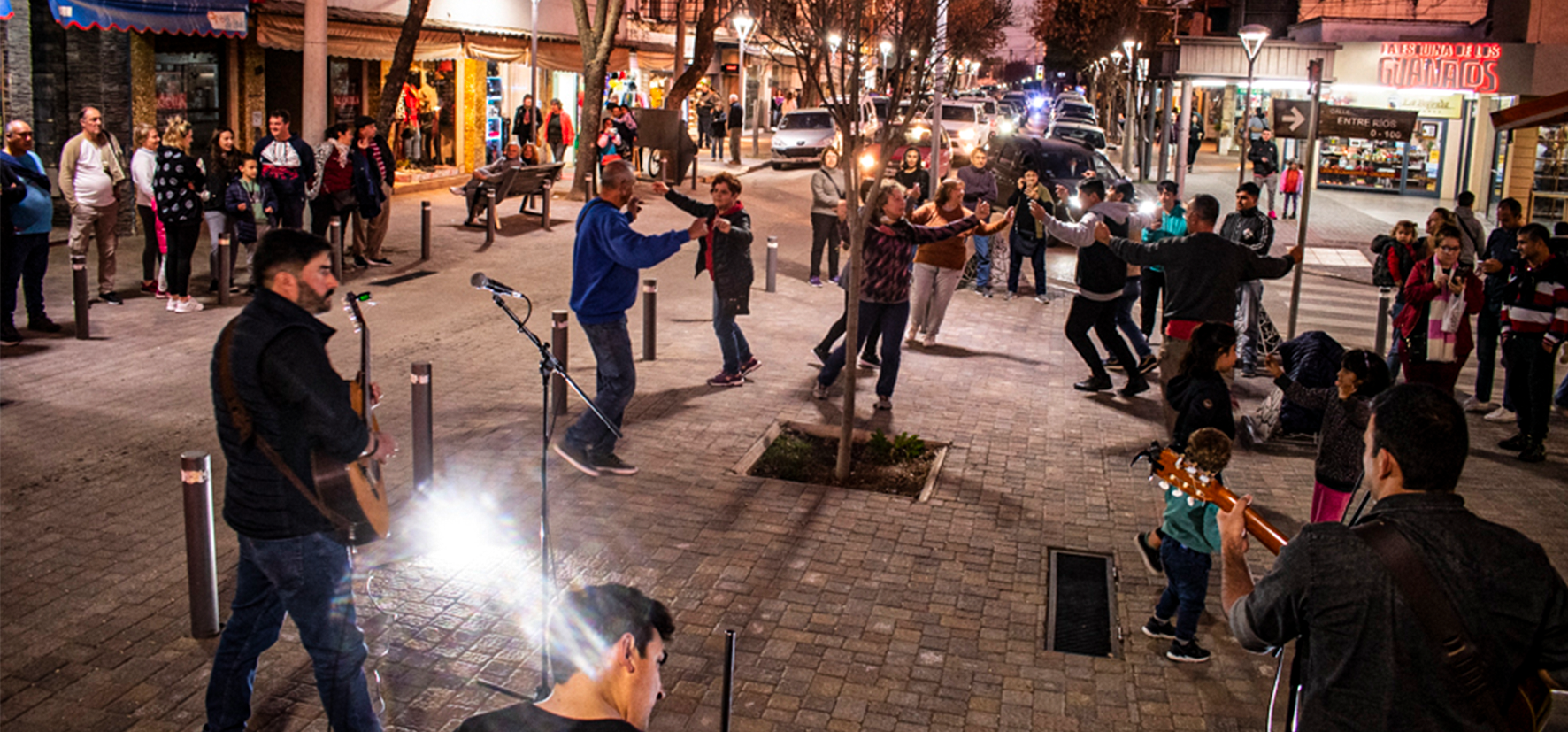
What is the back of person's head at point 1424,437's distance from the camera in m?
3.11

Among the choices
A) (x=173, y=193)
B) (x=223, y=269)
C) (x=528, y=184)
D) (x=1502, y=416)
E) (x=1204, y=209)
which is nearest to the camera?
(x=1204, y=209)

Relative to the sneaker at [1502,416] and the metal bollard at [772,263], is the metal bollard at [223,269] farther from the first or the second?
the sneaker at [1502,416]

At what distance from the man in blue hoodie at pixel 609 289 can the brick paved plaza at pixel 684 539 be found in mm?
245

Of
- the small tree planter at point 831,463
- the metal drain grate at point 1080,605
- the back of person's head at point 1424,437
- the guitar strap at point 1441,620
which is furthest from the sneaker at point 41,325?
the guitar strap at point 1441,620

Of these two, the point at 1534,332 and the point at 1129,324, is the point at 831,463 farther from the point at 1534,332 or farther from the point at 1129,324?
the point at 1534,332

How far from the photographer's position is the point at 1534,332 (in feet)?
32.0

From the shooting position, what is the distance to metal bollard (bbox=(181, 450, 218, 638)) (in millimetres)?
5738

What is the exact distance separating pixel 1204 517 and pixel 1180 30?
137 feet

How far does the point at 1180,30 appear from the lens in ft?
144

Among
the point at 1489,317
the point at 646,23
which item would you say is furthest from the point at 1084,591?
the point at 646,23

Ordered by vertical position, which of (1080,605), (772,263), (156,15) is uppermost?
(156,15)

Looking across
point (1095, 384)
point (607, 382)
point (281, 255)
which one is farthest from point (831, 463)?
point (281, 255)

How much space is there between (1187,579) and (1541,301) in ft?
18.2

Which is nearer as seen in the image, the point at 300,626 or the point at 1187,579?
the point at 300,626
